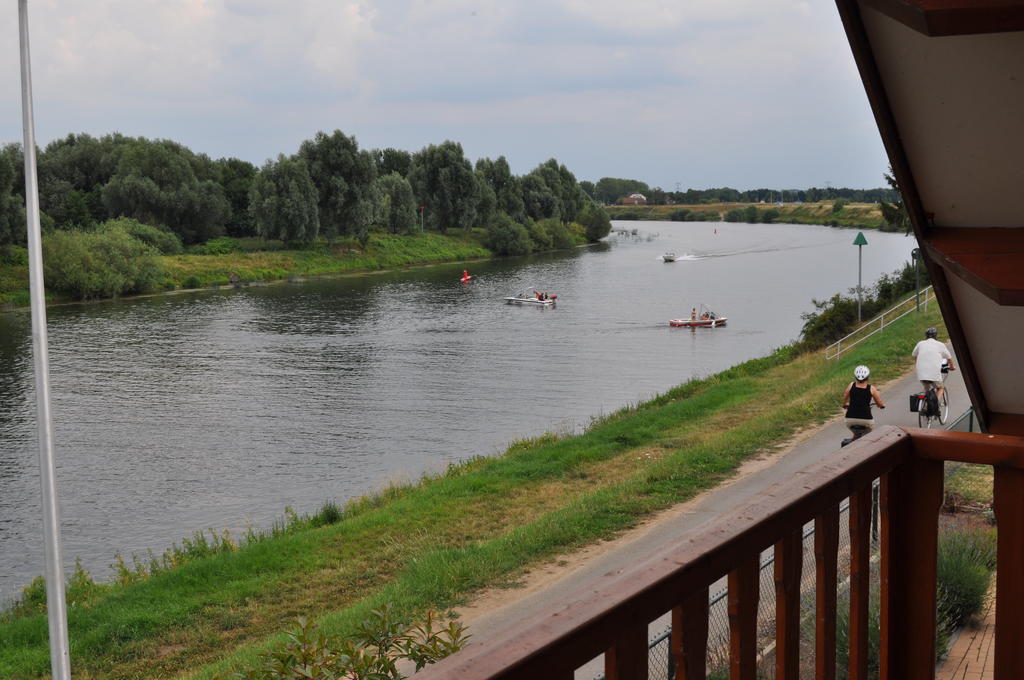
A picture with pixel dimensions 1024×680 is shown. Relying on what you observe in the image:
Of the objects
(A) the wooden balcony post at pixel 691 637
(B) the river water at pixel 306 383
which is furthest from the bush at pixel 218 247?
(A) the wooden balcony post at pixel 691 637

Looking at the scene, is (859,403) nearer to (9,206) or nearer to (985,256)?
(985,256)

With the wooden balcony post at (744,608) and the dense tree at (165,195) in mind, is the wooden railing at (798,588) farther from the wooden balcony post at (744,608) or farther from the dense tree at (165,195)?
the dense tree at (165,195)

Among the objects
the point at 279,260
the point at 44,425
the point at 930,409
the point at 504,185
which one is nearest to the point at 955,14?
the point at 44,425

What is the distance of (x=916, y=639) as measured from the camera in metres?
2.37

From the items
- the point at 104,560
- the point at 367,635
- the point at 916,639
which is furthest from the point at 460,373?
the point at 916,639

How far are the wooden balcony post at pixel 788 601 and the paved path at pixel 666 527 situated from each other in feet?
13.1

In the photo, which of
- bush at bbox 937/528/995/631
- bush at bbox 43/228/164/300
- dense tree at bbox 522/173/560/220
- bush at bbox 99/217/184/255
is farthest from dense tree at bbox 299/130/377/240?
bush at bbox 937/528/995/631

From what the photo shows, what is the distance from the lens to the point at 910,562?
2350mm

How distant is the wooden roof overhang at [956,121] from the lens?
4.87 feet

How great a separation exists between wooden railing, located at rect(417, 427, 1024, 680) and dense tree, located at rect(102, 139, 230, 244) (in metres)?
73.1

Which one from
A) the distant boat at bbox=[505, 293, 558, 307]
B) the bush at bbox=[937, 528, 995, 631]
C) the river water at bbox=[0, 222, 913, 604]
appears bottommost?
the river water at bbox=[0, 222, 913, 604]

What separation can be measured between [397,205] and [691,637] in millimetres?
86045

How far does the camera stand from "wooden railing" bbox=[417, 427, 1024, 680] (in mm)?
1295

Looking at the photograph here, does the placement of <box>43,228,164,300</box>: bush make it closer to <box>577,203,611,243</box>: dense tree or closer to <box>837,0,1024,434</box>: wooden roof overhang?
<box>837,0,1024,434</box>: wooden roof overhang
